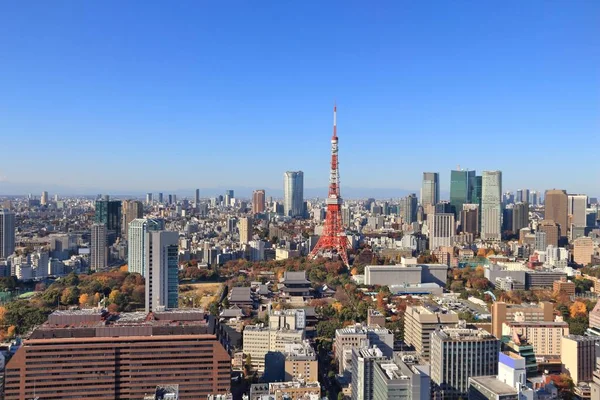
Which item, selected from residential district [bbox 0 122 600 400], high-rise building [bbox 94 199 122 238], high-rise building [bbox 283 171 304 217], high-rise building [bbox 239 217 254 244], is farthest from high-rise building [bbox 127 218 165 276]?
high-rise building [bbox 283 171 304 217]

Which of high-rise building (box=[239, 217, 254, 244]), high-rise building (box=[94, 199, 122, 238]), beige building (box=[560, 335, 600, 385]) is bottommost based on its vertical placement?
beige building (box=[560, 335, 600, 385])

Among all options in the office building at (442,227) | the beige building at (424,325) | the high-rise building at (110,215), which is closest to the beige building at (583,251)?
the office building at (442,227)

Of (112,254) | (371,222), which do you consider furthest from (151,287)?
(371,222)

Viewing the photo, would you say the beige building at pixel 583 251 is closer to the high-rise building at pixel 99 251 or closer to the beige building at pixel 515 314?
the beige building at pixel 515 314

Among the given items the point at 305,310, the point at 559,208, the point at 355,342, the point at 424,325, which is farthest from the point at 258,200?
the point at 355,342

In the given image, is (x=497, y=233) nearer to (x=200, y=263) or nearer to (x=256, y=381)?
(x=200, y=263)

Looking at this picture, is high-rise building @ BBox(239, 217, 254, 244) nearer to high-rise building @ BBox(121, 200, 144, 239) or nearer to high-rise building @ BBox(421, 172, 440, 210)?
high-rise building @ BBox(121, 200, 144, 239)
